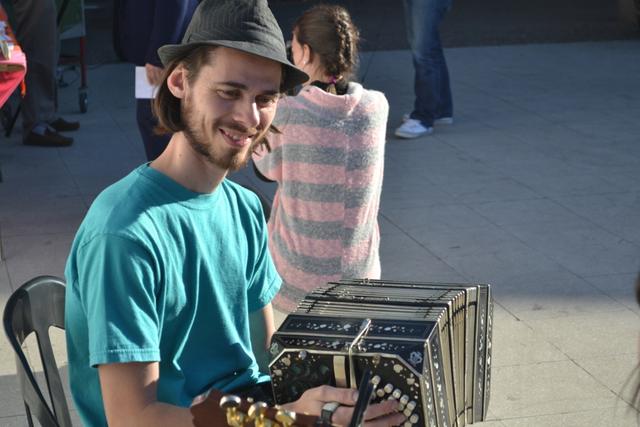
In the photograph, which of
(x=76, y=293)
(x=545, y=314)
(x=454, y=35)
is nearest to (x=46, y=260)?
(x=545, y=314)

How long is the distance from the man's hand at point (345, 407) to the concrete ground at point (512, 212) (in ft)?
6.54

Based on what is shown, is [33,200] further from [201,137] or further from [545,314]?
[201,137]

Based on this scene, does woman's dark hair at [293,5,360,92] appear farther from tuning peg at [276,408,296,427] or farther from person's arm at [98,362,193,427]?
tuning peg at [276,408,296,427]

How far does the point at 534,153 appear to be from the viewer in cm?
758

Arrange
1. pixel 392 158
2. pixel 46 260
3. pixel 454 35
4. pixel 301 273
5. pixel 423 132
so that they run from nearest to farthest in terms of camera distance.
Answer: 1. pixel 301 273
2. pixel 46 260
3. pixel 392 158
4. pixel 423 132
5. pixel 454 35

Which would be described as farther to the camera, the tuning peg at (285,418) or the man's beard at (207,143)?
the man's beard at (207,143)

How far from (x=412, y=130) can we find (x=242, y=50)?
5.70 metres

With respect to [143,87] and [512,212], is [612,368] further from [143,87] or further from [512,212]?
[143,87]

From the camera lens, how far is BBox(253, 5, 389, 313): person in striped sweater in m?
3.80

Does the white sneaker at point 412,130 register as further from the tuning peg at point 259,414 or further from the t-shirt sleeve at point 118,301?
the tuning peg at point 259,414

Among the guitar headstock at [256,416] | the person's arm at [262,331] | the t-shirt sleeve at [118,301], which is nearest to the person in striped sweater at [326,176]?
the person's arm at [262,331]

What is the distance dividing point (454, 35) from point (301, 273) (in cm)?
907

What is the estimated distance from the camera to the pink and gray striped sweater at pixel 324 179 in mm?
3803

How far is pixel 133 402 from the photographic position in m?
2.18
